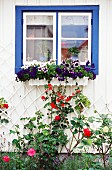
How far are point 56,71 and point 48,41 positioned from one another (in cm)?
71

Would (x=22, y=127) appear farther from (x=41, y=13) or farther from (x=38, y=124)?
(x=41, y=13)

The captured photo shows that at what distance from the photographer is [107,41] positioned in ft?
23.2

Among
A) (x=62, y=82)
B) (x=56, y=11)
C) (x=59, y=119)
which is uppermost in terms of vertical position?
(x=56, y=11)

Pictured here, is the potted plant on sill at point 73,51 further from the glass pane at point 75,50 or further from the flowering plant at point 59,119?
the flowering plant at point 59,119

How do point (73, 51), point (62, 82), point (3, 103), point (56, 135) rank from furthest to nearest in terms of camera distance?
point (73, 51) → point (3, 103) → point (62, 82) → point (56, 135)

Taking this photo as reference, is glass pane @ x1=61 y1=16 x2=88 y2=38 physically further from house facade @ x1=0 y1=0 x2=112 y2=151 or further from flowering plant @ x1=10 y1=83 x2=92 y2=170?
flowering plant @ x1=10 y1=83 x2=92 y2=170

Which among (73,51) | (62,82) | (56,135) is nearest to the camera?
(56,135)

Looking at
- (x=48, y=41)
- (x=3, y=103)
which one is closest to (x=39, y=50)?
(x=48, y=41)

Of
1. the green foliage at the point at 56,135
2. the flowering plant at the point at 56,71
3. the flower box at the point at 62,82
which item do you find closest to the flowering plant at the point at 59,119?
the green foliage at the point at 56,135

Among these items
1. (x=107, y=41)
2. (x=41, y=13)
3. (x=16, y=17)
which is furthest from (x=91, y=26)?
(x=16, y=17)

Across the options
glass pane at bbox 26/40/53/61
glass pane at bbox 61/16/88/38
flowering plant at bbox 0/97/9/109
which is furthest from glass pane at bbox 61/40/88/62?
flowering plant at bbox 0/97/9/109

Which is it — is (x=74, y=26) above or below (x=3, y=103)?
above

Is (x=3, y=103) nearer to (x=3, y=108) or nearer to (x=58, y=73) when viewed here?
(x=3, y=108)

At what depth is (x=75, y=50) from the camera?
23.7 feet
